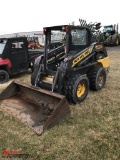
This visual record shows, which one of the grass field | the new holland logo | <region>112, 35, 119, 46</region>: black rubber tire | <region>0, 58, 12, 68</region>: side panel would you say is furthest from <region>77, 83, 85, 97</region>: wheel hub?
<region>112, 35, 119, 46</region>: black rubber tire

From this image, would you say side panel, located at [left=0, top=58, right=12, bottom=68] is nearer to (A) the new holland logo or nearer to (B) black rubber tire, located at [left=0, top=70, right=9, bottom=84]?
(B) black rubber tire, located at [left=0, top=70, right=9, bottom=84]

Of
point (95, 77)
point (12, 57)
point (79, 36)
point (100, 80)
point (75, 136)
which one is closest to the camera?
point (75, 136)

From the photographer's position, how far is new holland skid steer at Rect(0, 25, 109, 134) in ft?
13.4

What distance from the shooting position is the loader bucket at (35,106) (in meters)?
3.80

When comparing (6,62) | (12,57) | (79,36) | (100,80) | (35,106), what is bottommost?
(35,106)

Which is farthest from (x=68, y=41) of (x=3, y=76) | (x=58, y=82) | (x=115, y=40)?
(x=115, y=40)

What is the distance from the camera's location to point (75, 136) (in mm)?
3512

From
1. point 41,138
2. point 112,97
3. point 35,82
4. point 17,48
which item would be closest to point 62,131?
point 41,138

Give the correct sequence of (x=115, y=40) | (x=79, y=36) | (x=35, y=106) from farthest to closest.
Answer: (x=115, y=40) < (x=79, y=36) < (x=35, y=106)

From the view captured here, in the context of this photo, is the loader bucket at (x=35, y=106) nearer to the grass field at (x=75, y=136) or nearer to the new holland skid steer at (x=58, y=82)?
the new holland skid steer at (x=58, y=82)

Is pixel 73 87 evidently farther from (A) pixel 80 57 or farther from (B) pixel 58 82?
(A) pixel 80 57

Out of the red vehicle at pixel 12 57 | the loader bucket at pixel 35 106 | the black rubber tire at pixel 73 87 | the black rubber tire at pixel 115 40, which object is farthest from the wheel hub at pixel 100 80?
the black rubber tire at pixel 115 40

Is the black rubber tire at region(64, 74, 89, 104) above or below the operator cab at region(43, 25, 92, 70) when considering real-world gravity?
below

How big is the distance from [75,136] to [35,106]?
4.49ft
